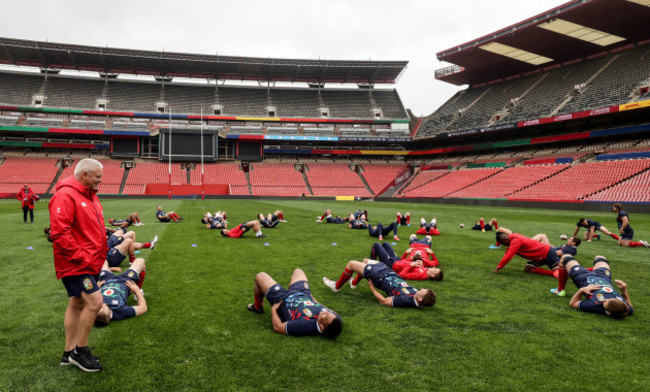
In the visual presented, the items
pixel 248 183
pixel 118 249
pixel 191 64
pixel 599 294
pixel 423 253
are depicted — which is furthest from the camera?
pixel 191 64

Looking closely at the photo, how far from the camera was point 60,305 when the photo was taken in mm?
5695

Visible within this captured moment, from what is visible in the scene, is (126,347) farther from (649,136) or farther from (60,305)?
(649,136)

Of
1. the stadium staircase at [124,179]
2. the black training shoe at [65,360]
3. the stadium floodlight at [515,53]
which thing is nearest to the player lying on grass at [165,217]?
the black training shoe at [65,360]

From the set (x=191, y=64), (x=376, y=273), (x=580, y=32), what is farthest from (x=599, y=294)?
(x=191, y=64)

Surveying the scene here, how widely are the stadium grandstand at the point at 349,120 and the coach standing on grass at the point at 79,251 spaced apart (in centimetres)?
3802

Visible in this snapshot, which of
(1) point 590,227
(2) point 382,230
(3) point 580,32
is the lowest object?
(2) point 382,230

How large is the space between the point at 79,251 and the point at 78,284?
0.33 m

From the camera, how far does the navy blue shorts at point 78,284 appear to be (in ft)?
12.2

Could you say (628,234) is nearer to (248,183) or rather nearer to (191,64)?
(248,183)

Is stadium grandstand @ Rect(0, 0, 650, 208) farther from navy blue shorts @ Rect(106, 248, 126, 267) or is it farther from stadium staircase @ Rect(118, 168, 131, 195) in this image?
navy blue shorts @ Rect(106, 248, 126, 267)

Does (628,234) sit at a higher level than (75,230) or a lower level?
lower

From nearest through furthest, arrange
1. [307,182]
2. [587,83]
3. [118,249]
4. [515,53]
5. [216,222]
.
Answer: [118,249] → [216,222] → [587,83] → [515,53] → [307,182]

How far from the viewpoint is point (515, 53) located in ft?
165

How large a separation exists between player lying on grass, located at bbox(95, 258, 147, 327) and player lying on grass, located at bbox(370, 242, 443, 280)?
4.56 meters
